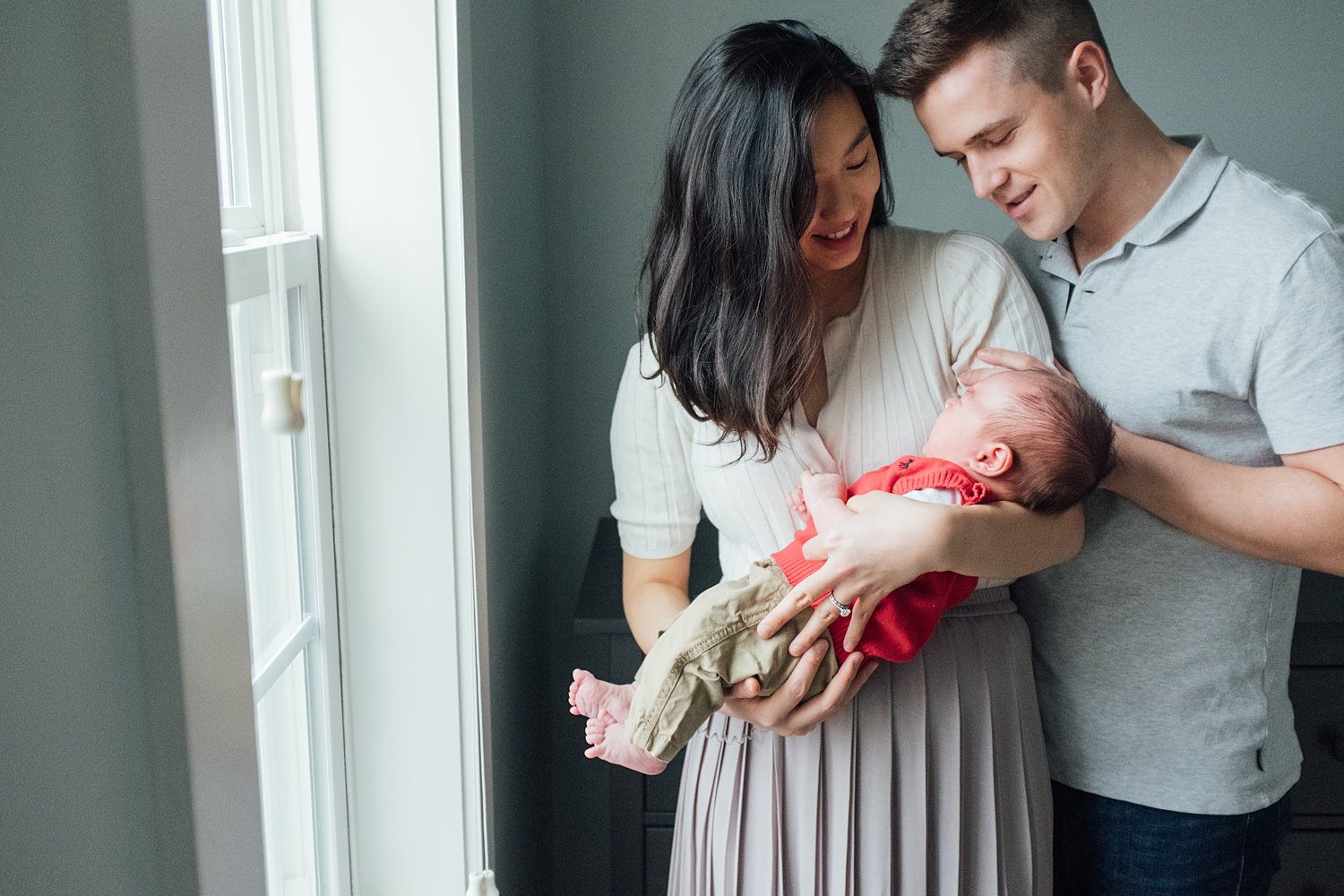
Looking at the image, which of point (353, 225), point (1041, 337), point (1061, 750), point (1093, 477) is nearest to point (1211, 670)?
point (1061, 750)

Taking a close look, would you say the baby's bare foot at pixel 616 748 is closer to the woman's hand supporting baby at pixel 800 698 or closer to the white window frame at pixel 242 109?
the woman's hand supporting baby at pixel 800 698

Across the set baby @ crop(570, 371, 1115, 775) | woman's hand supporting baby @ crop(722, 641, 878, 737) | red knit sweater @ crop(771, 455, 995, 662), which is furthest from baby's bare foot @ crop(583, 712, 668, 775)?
red knit sweater @ crop(771, 455, 995, 662)

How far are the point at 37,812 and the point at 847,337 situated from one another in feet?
3.36

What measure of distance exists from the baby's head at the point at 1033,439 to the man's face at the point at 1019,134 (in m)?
0.24

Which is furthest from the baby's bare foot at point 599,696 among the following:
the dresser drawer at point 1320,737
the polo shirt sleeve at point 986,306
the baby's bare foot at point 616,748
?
the dresser drawer at point 1320,737

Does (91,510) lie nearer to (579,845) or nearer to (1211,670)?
(1211,670)

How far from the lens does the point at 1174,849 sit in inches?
51.8

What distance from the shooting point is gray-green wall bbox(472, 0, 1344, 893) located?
1.89 m

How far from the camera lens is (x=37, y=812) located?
438 millimetres

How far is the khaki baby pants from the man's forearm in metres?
0.41

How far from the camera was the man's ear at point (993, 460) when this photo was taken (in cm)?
112

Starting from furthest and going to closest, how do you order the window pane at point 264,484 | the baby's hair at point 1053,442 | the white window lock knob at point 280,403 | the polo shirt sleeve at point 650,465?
the polo shirt sleeve at point 650,465
the baby's hair at point 1053,442
the window pane at point 264,484
the white window lock knob at point 280,403

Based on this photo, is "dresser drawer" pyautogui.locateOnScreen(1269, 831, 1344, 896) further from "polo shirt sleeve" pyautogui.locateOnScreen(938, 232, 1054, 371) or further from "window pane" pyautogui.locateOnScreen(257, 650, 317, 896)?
"window pane" pyautogui.locateOnScreen(257, 650, 317, 896)

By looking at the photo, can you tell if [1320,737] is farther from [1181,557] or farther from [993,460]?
[993,460]
